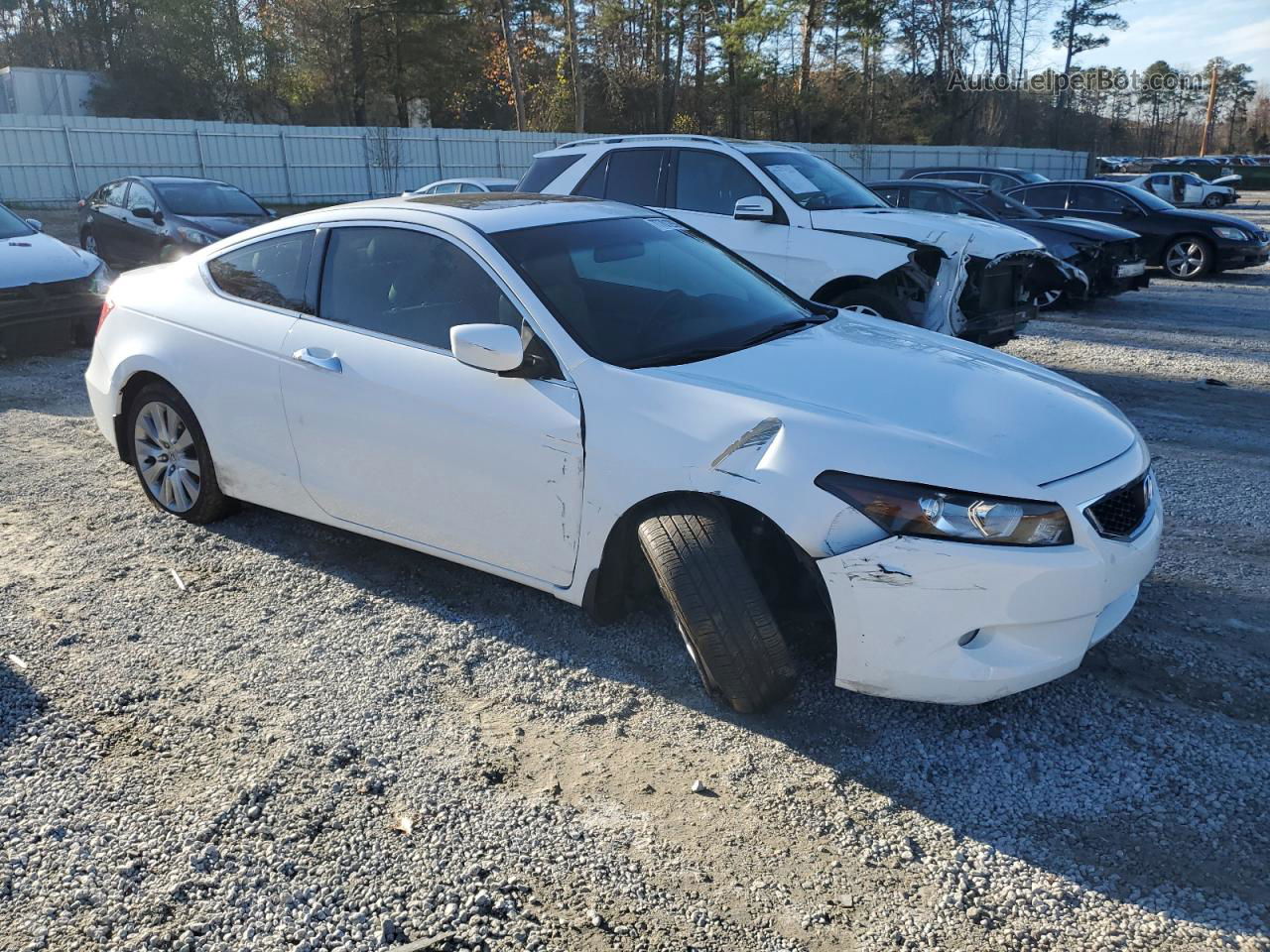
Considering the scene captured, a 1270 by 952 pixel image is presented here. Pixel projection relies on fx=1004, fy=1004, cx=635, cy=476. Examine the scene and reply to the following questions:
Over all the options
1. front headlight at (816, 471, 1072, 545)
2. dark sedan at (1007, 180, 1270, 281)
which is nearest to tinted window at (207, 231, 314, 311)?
front headlight at (816, 471, 1072, 545)

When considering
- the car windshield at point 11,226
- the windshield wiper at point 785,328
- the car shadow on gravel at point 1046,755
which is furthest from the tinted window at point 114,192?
the windshield wiper at point 785,328

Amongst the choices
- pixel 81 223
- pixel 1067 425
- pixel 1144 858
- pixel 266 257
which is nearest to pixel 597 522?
pixel 1067 425

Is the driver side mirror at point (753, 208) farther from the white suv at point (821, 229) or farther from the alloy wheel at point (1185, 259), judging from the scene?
the alloy wheel at point (1185, 259)

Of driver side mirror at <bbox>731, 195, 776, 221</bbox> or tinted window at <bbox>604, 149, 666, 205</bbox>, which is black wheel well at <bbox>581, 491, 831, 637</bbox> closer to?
driver side mirror at <bbox>731, 195, 776, 221</bbox>

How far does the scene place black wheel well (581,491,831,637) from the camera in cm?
326

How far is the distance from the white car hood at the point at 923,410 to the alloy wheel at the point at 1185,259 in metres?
13.7

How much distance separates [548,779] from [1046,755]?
5.05 ft

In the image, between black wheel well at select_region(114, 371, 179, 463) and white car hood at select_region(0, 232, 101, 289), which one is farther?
white car hood at select_region(0, 232, 101, 289)

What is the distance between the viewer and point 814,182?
848cm

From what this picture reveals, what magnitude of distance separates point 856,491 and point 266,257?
302cm

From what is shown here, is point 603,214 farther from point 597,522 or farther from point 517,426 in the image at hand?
point 597,522

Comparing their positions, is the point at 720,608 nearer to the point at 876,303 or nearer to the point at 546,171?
the point at 876,303

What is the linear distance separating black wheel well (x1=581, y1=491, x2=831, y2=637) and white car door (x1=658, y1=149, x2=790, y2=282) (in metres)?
5.05

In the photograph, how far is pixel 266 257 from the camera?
15.0 feet
